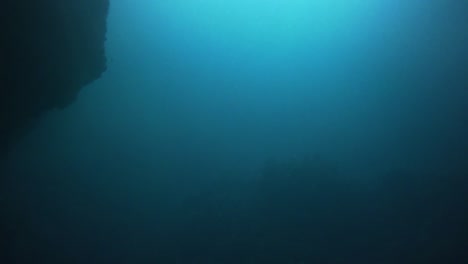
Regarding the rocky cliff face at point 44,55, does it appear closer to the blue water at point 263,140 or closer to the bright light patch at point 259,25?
the blue water at point 263,140

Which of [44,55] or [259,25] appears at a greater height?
[259,25]

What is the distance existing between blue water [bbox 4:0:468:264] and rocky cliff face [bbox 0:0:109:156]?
2.8 inches

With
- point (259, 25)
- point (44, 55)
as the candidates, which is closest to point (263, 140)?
point (259, 25)

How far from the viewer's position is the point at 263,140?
1.81 meters

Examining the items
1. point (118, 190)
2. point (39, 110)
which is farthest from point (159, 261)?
point (39, 110)

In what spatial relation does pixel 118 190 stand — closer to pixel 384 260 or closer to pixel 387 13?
pixel 384 260

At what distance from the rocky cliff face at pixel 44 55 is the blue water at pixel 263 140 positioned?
7 centimetres

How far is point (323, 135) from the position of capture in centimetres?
181

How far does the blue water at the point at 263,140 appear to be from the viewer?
1740 mm

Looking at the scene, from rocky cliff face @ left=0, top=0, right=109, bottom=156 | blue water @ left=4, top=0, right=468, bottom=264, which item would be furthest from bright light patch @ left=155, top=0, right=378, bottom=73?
rocky cliff face @ left=0, top=0, right=109, bottom=156

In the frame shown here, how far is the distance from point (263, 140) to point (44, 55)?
0.81 metres

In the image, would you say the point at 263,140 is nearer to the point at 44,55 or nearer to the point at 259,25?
the point at 259,25

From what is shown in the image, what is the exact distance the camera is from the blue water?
5.71 feet

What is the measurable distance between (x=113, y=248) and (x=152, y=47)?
73cm
